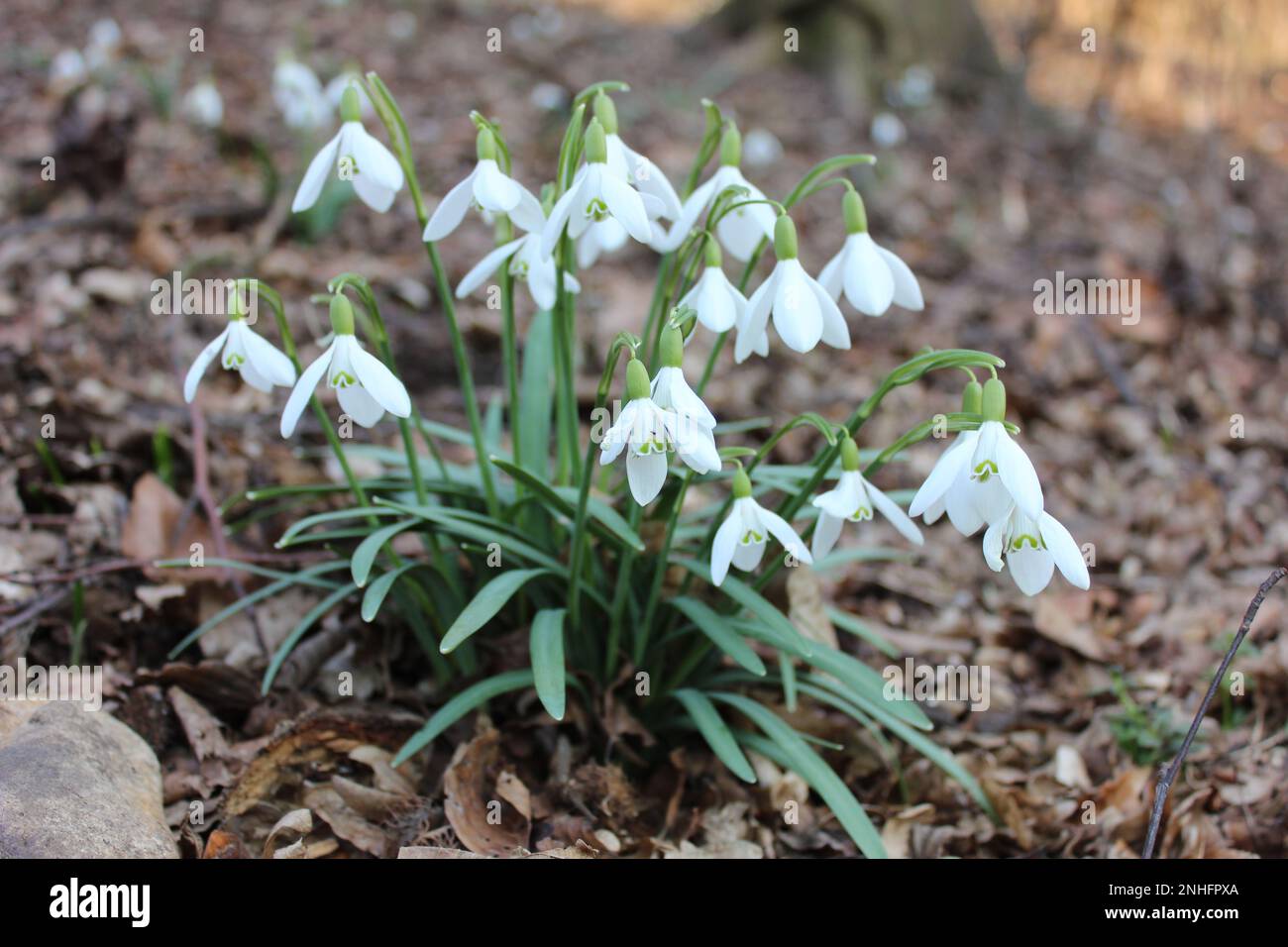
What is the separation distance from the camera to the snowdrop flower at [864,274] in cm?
163

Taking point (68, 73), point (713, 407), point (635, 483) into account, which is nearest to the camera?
point (635, 483)

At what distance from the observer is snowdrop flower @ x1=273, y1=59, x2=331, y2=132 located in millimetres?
3711

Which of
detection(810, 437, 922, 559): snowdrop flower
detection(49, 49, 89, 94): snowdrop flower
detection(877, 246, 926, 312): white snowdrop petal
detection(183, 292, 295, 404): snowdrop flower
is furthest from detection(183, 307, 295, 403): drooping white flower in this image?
detection(49, 49, 89, 94): snowdrop flower

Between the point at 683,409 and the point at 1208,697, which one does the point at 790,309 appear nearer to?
the point at 683,409

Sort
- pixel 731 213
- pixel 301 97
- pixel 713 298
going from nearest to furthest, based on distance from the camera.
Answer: pixel 713 298 → pixel 731 213 → pixel 301 97

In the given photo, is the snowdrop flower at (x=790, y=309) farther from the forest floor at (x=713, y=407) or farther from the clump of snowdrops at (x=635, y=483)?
the forest floor at (x=713, y=407)

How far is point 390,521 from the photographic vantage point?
1.96 metres

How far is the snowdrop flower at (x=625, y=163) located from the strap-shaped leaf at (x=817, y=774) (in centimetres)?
87

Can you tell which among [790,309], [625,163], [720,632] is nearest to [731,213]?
[625,163]

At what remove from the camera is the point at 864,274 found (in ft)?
5.36

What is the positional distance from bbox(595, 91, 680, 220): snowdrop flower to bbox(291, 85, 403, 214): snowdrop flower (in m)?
0.34

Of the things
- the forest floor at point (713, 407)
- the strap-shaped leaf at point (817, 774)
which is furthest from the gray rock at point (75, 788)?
the strap-shaped leaf at point (817, 774)

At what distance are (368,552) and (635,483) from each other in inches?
18.5
